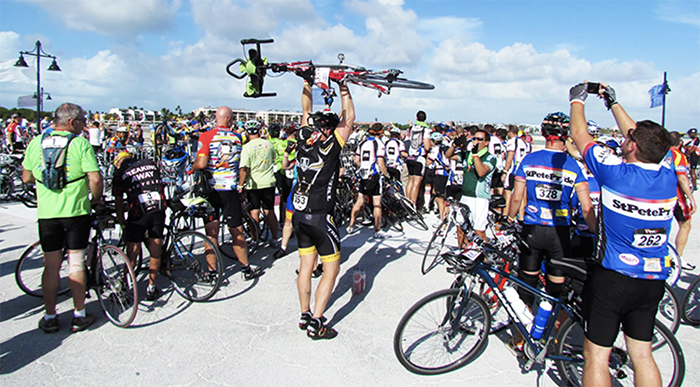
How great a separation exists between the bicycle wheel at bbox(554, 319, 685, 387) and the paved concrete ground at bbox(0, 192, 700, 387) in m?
0.20

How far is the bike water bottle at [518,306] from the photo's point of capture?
301cm

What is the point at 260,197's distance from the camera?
6188 mm

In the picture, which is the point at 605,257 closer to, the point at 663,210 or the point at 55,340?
the point at 663,210

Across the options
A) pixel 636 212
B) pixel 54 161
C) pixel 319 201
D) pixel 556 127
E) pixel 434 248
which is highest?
pixel 556 127

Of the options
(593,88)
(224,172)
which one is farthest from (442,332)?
(224,172)

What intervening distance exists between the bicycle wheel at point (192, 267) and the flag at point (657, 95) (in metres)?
19.5

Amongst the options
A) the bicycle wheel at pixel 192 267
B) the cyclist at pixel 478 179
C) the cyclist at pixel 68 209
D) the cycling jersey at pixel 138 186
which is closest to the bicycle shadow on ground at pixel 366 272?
the cyclist at pixel 478 179

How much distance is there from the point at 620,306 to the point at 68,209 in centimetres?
430

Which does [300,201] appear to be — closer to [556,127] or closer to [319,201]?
[319,201]

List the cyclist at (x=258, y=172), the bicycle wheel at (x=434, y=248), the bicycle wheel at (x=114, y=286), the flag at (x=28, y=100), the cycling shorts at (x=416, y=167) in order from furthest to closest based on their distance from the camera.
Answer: the flag at (x=28, y=100) < the cycling shorts at (x=416, y=167) < the cyclist at (x=258, y=172) < the bicycle wheel at (x=434, y=248) < the bicycle wheel at (x=114, y=286)

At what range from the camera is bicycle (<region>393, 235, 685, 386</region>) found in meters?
2.84

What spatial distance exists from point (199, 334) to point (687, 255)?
736 cm

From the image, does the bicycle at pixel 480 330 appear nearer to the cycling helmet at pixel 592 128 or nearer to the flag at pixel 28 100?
the cycling helmet at pixel 592 128

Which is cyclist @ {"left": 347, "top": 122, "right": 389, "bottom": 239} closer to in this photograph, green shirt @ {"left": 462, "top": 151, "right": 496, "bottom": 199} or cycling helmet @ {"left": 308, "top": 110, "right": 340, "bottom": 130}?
green shirt @ {"left": 462, "top": 151, "right": 496, "bottom": 199}
